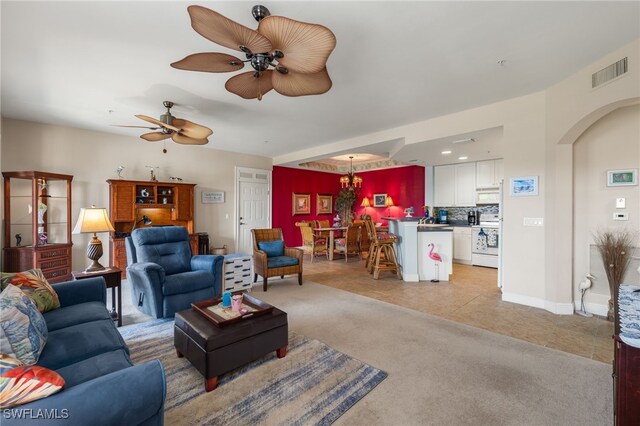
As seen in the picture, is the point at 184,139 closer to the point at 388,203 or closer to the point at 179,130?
the point at 179,130

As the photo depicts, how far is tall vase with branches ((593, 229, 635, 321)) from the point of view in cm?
292

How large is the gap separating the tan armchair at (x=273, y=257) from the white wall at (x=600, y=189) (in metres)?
3.66

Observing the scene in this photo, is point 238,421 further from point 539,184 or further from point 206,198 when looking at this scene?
point 206,198

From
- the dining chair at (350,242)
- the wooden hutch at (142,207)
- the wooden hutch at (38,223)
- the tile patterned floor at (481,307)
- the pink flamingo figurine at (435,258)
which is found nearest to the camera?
the tile patterned floor at (481,307)

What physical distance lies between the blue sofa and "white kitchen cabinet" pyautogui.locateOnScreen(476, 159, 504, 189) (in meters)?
6.73

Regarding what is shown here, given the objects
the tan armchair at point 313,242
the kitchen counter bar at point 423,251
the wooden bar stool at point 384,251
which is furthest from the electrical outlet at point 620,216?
the tan armchair at point 313,242

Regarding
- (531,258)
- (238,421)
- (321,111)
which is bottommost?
(238,421)

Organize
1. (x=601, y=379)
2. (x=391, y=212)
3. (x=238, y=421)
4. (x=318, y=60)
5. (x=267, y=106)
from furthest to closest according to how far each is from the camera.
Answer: (x=391, y=212) < (x=267, y=106) < (x=601, y=379) < (x=318, y=60) < (x=238, y=421)

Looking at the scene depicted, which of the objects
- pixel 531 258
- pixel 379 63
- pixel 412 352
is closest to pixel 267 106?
pixel 379 63

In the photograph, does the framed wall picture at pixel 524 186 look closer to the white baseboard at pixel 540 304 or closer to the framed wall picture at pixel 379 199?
the white baseboard at pixel 540 304

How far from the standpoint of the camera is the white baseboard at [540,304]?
129 inches

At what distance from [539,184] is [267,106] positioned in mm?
3651

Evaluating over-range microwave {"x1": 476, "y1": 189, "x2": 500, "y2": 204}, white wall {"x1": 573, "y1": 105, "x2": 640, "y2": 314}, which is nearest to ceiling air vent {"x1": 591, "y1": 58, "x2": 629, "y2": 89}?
white wall {"x1": 573, "y1": 105, "x2": 640, "y2": 314}

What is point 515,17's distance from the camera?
2.11m
